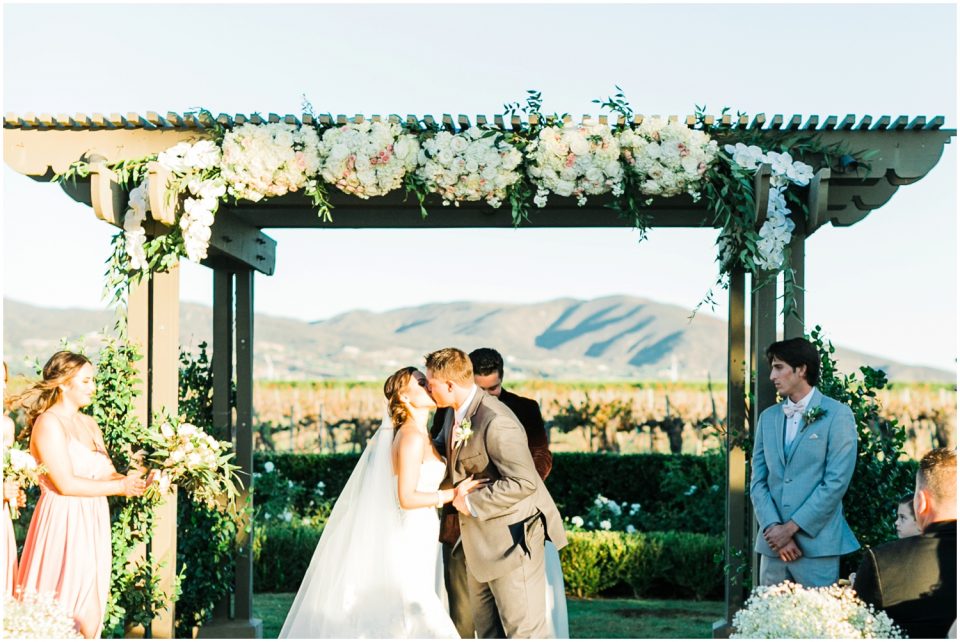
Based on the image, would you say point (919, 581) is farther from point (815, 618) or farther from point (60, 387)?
point (60, 387)

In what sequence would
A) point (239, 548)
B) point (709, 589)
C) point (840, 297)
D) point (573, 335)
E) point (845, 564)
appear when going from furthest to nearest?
1. point (573, 335)
2. point (840, 297)
3. point (709, 589)
4. point (239, 548)
5. point (845, 564)

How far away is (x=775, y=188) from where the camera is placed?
15.8 ft

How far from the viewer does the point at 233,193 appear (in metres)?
4.89

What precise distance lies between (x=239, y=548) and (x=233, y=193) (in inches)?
98.1

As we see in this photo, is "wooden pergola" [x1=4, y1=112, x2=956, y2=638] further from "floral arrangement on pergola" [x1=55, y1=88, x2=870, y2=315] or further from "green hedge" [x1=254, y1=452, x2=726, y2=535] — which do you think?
"green hedge" [x1=254, y1=452, x2=726, y2=535]

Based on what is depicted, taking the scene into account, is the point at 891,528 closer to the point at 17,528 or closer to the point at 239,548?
the point at 239,548

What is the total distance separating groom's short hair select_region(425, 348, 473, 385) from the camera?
4.64 meters

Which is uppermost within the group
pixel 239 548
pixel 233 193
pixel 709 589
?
pixel 233 193

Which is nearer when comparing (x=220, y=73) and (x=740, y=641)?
(x=740, y=641)

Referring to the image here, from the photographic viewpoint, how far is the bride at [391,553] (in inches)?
191

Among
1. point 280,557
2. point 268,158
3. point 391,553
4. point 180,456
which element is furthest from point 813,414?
point 280,557

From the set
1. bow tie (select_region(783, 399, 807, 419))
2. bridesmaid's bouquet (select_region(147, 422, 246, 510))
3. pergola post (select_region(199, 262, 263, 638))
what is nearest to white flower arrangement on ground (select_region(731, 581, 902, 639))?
bow tie (select_region(783, 399, 807, 419))

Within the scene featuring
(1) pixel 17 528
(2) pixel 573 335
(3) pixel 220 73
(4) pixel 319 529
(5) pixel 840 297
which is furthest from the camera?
(2) pixel 573 335

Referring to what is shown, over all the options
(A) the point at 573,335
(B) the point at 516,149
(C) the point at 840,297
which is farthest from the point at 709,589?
(A) the point at 573,335
